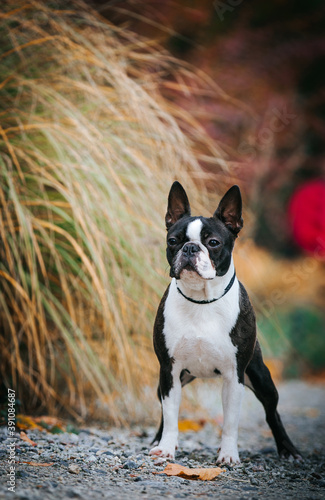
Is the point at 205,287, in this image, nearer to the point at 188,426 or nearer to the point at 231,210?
the point at 231,210

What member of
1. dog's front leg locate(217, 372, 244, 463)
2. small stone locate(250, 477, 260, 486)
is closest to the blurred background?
dog's front leg locate(217, 372, 244, 463)

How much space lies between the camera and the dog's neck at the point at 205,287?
1.61 meters

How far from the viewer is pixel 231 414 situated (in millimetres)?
Result: 1669

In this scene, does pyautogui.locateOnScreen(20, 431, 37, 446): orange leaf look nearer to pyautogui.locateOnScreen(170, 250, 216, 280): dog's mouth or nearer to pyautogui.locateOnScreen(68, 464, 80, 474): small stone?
pyautogui.locateOnScreen(68, 464, 80, 474): small stone

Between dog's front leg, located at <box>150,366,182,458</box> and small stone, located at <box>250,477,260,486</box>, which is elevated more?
dog's front leg, located at <box>150,366,182,458</box>

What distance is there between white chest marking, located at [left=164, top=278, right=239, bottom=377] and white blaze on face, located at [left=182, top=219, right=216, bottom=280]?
0.15m

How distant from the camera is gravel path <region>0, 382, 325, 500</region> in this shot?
4.56 ft

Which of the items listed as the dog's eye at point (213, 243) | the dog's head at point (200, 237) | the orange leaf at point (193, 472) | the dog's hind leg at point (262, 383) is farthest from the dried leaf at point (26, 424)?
the dog's eye at point (213, 243)

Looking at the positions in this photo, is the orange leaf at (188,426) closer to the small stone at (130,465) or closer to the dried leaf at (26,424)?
the dried leaf at (26,424)

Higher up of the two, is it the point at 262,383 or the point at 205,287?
the point at 205,287

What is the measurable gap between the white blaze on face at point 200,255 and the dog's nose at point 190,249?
0.01 meters

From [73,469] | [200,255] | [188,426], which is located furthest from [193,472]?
[188,426]

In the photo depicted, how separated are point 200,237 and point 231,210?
0.15 m

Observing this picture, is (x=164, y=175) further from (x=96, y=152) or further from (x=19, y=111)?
(x=19, y=111)
